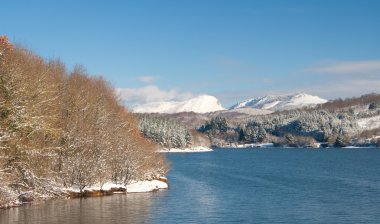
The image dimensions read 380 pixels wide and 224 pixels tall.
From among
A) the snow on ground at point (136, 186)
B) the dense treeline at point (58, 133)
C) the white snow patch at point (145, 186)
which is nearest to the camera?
the dense treeline at point (58, 133)

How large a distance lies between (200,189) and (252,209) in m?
19.8

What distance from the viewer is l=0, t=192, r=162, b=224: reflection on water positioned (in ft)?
145

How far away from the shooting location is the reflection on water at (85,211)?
44125 millimetres

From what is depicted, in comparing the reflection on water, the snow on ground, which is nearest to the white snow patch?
the snow on ground

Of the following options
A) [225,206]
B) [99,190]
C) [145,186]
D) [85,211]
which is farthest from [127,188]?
[85,211]

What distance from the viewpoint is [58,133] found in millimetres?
40594

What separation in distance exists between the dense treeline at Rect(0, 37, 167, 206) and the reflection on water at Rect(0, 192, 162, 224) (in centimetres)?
193

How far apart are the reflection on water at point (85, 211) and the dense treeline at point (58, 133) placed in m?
1.93

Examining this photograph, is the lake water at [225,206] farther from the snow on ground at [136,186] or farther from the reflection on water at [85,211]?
the snow on ground at [136,186]

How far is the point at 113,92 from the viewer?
84.8 meters

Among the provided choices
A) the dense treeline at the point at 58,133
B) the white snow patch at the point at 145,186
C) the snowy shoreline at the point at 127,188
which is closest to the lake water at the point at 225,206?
the white snow patch at the point at 145,186

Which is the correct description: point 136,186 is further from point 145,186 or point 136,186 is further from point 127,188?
point 127,188

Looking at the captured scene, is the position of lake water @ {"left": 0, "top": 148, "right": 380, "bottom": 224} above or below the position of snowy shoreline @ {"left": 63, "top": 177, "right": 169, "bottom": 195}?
below

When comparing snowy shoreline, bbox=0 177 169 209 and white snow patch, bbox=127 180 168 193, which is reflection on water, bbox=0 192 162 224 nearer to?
snowy shoreline, bbox=0 177 169 209
